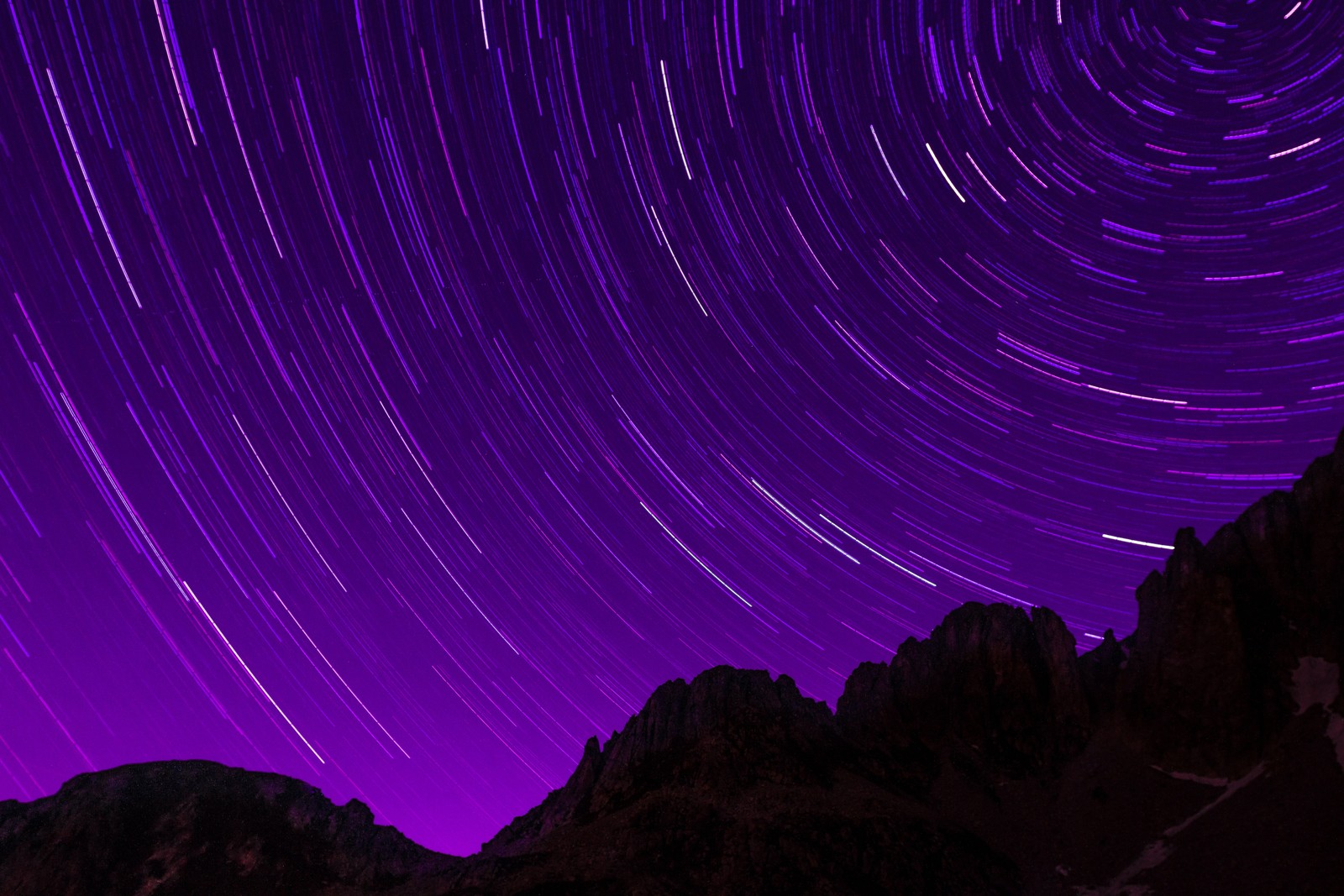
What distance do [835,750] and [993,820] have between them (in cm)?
1609

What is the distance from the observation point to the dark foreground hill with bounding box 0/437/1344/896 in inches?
2260

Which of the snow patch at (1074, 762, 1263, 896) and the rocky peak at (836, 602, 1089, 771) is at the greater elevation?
the rocky peak at (836, 602, 1089, 771)

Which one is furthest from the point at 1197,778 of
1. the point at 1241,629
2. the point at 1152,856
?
the point at 1241,629

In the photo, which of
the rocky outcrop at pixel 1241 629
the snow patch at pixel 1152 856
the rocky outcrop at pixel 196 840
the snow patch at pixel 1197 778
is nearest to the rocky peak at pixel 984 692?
the rocky outcrop at pixel 1241 629

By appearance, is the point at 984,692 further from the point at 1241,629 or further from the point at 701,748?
the point at 701,748

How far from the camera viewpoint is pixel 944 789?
2899 inches

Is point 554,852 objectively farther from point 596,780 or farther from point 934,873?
point 934,873

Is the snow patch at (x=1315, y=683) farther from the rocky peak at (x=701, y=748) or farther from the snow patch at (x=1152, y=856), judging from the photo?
the rocky peak at (x=701, y=748)

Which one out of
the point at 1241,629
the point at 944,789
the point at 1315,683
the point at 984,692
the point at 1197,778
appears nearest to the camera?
the point at 1197,778

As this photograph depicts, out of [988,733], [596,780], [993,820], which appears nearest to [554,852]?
[596,780]

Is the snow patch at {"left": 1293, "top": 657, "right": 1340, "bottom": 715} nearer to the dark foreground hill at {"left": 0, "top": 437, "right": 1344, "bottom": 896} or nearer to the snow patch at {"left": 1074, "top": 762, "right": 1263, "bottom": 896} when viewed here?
the dark foreground hill at {"left": 0, "top": 437, "right": 1344, "bottom": 896}

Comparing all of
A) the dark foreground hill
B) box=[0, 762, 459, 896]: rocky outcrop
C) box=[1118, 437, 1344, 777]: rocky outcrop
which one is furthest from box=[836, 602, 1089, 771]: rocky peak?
box=[0, 762, 459, 896]: rocky outcrop

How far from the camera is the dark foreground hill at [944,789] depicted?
2260 inches

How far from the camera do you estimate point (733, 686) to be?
8431cm
